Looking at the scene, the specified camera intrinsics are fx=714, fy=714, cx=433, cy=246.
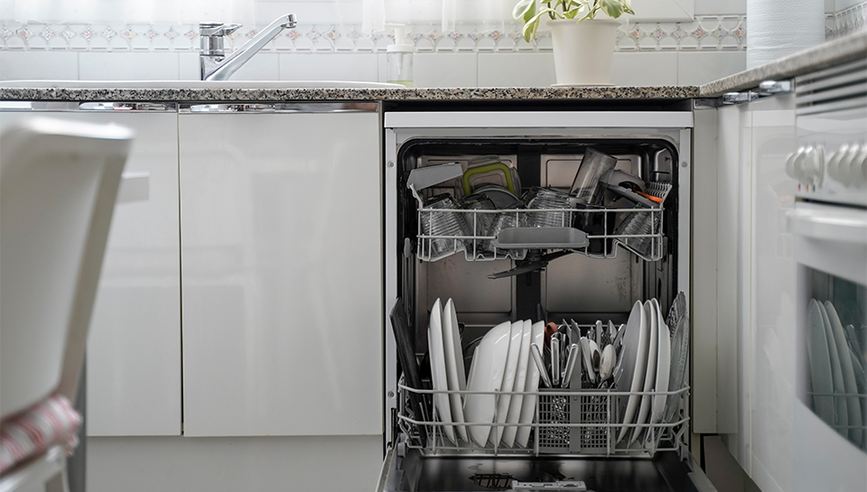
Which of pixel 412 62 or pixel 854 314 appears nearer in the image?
pixel 854 314

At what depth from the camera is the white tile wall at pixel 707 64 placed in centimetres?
201

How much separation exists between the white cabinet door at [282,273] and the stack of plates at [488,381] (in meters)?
0.19

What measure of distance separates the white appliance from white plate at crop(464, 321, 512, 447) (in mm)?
490

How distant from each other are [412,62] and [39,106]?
96cm

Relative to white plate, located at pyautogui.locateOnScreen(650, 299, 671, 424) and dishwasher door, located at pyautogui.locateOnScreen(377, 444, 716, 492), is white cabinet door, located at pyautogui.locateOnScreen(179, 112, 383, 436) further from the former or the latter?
white plate, located at pyautogui.locateOnScreen(650, 299, 671, 424)

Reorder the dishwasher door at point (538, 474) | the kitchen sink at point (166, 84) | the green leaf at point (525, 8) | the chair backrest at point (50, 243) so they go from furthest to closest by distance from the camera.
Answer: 1. the green leaf at point (525, 8)
2. the kitchen sink at point (166, 84)
3. the dishwasher door at point (538, 474)
4. the chair backrest at point (50, 243)

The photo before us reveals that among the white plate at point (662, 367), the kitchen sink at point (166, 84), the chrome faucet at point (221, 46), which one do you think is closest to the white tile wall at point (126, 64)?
the chrome faucet at point (221, 46)

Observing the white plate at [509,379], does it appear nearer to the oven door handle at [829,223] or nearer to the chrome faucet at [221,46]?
the oven door handle at [829,223]

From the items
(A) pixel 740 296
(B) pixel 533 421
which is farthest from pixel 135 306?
(A) pixel 740 296

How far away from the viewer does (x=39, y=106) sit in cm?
148

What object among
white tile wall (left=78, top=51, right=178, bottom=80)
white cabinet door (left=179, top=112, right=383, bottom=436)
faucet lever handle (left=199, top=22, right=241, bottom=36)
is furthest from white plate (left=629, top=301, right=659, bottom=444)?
white tile wall (left=78, top=51, right=178, bottom=80)

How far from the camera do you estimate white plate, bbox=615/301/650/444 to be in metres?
1.28

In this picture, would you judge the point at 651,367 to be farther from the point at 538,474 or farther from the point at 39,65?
the point at 39,65

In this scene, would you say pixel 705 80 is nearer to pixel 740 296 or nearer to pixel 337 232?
pixel 740 296
